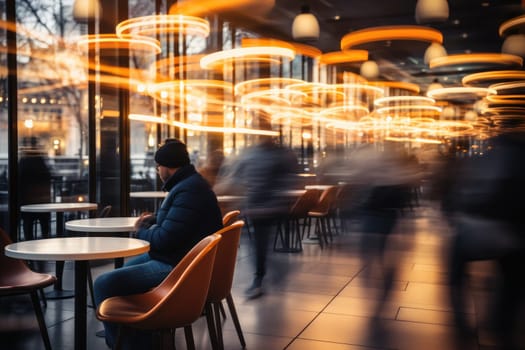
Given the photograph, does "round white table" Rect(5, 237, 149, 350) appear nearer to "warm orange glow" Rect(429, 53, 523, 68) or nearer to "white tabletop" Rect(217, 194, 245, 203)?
"white tabletop" Rect(217, 194, 245, 203)

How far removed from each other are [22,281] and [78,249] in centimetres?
88

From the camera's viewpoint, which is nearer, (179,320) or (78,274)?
(179,320)

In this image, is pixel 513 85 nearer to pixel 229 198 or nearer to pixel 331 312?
pixel 331 312

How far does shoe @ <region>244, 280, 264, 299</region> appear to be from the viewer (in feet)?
17.6

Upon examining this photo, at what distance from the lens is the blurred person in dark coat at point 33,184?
6.02 m

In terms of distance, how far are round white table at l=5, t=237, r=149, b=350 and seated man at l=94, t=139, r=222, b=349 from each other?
10 cm

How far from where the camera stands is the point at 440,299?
5.17m

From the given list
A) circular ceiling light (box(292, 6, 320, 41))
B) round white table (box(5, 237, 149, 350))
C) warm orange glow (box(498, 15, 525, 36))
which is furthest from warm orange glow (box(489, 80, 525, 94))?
round white table (box(5, 237, 149, 350))

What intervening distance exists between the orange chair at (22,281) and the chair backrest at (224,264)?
113 cm

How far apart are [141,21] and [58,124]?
1670 mm

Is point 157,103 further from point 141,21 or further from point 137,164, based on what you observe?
point 141,21

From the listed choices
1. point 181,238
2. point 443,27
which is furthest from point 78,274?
point 443,27

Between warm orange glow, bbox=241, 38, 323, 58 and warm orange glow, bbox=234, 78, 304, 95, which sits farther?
warm orange glow, bbox=234, 78, 304, 95

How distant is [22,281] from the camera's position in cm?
373
